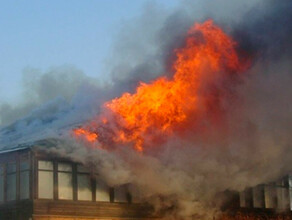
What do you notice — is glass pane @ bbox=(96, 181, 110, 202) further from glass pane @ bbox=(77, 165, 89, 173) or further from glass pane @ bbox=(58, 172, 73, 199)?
glass pane @ bbox=(58, 172, 73, 199)

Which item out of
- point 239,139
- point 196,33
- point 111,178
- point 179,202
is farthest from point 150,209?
point 196,33

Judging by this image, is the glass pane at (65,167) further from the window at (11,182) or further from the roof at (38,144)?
the window at (11,182)

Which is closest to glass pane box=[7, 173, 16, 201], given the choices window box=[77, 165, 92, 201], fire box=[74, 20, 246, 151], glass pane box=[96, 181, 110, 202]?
window box=[77, 165, 92, 201]

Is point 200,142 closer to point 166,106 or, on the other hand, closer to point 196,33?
point 166,106

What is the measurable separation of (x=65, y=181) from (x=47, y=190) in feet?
4.17

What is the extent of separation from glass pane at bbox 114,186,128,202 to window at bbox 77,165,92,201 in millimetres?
1972

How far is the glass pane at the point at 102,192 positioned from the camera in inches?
1524

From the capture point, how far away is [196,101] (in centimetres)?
3594

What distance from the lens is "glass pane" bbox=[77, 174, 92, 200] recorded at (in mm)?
37938

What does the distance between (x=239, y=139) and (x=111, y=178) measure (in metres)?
7.62

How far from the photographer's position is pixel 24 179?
36.7 meters

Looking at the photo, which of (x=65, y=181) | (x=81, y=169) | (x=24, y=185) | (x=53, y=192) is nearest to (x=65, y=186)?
(x=65, y=181)

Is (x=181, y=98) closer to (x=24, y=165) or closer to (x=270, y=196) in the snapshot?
(x=24, y=165)

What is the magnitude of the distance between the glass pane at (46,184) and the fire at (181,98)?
2.92 m
